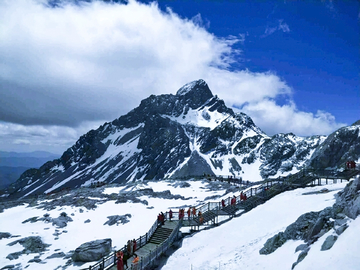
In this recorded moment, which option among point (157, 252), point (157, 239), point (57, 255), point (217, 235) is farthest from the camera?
point (57, 255)

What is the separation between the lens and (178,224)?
25125 mm

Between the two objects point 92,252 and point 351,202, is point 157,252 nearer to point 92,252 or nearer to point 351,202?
point 92,252

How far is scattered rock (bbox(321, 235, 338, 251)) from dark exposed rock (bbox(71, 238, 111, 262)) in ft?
62.9

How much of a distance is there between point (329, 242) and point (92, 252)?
64.7 ft

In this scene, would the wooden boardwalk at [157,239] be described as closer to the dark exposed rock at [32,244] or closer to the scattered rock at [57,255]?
the scattered rock at [57,255]

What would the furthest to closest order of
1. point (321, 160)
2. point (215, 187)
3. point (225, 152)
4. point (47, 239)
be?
1. point (225, 152)
2. point (321, 160)
3. point (215, 187)
4. point (47, 239)

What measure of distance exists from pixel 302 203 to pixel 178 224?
449 inches

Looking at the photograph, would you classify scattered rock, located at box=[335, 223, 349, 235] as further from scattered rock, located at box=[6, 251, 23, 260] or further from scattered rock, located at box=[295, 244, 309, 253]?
scattered rock, located at box=[6, 251, 23, 260]

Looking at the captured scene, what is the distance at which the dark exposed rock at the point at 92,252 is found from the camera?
23031 millimetres

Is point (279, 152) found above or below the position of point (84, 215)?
above

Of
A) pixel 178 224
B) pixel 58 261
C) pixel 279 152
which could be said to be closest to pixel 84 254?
pixel 58 261

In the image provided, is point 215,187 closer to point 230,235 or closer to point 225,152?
point 230,235

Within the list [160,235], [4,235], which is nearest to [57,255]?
[4,235]

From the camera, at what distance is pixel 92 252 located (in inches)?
921
